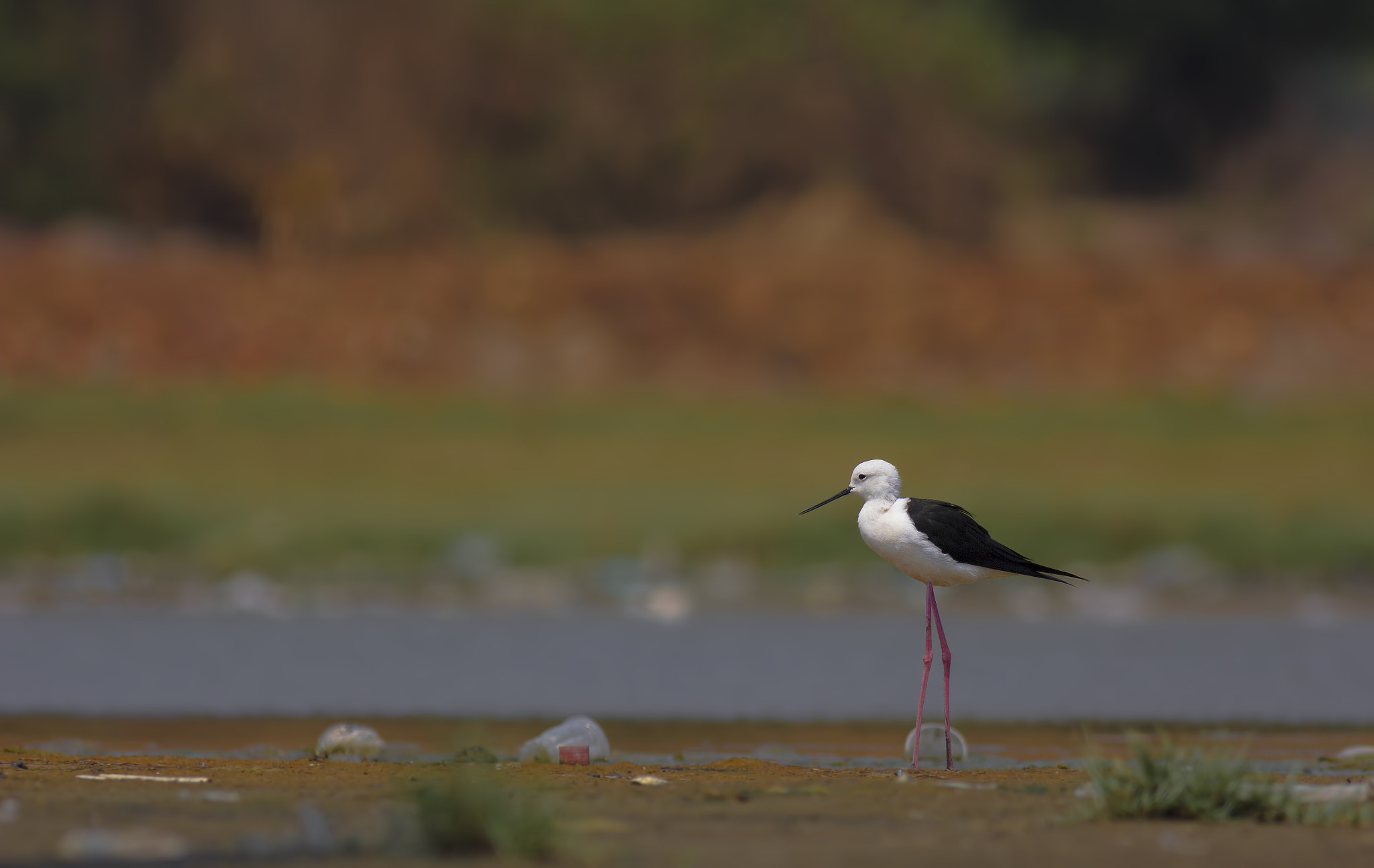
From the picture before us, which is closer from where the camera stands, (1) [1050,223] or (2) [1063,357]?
(2) [1063,357]

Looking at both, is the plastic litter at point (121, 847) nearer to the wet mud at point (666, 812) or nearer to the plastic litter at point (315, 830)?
the wet mud at point (666, 812)

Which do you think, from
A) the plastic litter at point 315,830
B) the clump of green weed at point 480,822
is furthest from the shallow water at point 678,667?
the clump of green weed at point 480,822

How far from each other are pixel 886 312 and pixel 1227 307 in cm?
613

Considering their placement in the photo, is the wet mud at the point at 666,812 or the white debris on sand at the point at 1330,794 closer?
the wet mud at the point at 666,812

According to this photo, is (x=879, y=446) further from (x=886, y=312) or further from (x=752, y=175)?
(x=752, y=175)

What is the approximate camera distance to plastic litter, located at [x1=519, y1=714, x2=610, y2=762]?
6.88m

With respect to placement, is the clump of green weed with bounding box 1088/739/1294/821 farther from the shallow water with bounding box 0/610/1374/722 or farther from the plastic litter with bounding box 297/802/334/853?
the shallow water with bounding box 0/610/1374/722

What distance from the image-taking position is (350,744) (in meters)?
7.14

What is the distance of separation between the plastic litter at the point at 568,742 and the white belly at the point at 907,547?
3.75 ft

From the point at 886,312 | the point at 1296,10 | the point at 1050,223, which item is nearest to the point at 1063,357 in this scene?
the point at 886,312

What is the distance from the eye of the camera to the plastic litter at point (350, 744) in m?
7.14

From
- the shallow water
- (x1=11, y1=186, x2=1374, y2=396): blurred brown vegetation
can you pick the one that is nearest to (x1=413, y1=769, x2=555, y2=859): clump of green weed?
the shallow water

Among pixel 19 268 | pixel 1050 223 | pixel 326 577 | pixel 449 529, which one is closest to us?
pixel 326 577

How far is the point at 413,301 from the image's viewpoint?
35.5m
